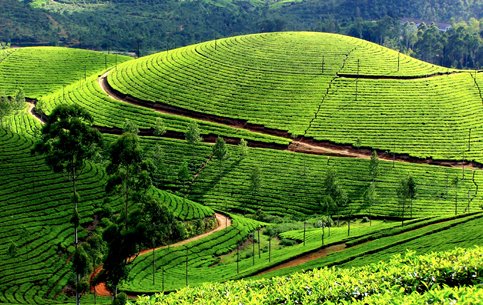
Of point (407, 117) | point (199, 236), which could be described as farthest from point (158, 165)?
point (407, 117)

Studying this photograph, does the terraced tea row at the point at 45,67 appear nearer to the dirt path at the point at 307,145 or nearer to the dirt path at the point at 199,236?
the dirt path at the point at 307,145

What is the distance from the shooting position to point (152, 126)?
118562 millimetres

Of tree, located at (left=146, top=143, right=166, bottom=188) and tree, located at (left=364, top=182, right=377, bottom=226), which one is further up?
tree, located at (left=146, top=143, right=166, bottom=188)

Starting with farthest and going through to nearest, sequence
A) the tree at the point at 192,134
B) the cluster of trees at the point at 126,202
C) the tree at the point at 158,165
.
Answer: the tree at the point at 192,134
the tree at the point at 158,165
the cluster of trees at the point at 126,202

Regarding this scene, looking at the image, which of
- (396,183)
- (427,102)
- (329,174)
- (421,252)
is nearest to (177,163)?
(329,174)

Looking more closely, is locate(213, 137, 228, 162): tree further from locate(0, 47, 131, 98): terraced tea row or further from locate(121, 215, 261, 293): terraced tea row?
locate(0, 47, 131, 98): terraced tea row

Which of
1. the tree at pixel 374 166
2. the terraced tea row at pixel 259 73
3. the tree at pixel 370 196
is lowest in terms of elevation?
the tree at pixel 370 196

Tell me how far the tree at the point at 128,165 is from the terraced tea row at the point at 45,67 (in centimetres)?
10167

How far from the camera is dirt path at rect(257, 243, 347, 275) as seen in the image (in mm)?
62697

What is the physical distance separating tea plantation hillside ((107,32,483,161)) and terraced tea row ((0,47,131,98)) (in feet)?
39.2

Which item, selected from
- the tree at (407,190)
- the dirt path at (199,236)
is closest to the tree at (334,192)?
the tree at (407,190)

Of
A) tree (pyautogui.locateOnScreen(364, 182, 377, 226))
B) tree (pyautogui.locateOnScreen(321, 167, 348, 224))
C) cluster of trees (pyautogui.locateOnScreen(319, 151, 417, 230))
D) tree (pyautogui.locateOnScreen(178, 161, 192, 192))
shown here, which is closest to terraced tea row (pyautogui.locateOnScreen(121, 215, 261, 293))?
tree (pyautogui.locateOnScreen(321, 167, 348, 224))

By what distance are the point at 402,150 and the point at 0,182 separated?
218ft

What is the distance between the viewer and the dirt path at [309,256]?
62697 mm
